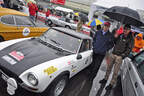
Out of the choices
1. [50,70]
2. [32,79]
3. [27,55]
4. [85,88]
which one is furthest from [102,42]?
[32,79]

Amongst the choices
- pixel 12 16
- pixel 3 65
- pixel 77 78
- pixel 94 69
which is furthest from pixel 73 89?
pixel 12 16

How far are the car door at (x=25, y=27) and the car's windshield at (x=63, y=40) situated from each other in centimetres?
151

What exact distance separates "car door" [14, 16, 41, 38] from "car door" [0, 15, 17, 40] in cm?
19

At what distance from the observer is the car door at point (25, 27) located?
452 cm

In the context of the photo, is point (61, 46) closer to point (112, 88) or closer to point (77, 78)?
point (77, 78)

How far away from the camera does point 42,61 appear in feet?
8.21

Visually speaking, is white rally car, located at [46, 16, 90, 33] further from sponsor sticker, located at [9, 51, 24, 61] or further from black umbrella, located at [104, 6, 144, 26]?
sponsor sticker, located at [9, 51, 24, 61]

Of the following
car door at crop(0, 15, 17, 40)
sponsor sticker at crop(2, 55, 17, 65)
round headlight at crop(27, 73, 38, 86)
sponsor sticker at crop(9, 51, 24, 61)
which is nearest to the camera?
round headlight at crop(27, 73, 38, 86)

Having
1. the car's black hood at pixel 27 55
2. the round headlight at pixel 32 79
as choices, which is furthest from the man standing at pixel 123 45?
the round headlight at pixel 32 79

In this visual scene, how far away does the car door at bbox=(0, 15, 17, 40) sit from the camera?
13.2ft

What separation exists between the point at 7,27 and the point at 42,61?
8.39 feet

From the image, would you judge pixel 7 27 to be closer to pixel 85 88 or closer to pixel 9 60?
pixel 9 60

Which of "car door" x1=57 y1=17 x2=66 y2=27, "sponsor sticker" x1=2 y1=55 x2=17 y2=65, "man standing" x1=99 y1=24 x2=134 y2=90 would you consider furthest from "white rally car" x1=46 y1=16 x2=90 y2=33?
"sponsor sticker" x1=2 y1=55 x2=17 y2=65

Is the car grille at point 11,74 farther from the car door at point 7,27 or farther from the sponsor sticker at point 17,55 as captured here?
the car door at point 7,27
